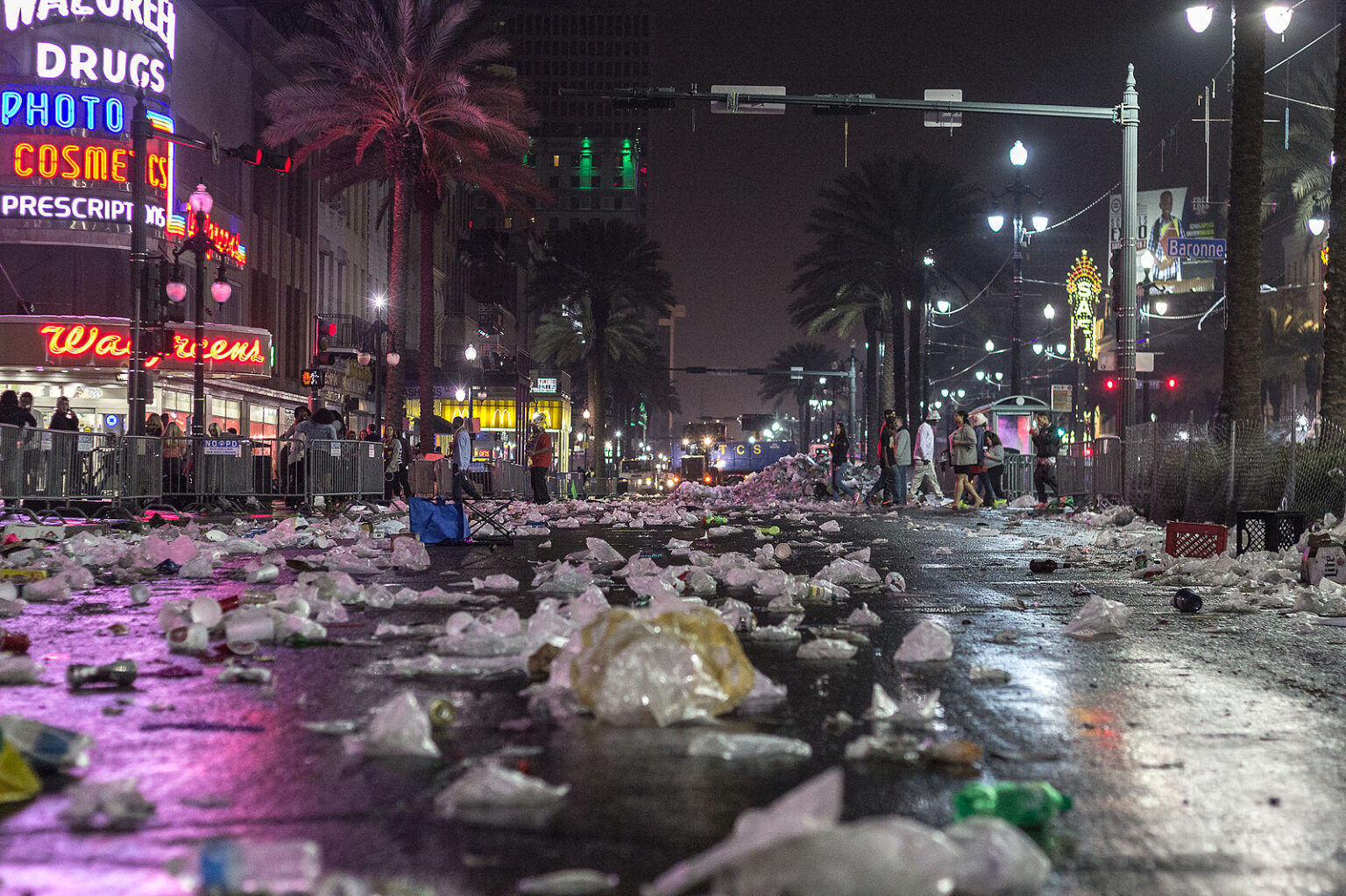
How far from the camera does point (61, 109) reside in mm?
28594

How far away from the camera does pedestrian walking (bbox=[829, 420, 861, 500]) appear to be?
30.7 m

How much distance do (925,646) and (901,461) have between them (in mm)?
20987

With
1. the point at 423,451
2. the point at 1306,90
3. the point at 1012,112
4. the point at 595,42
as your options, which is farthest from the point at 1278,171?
the point at 595,42

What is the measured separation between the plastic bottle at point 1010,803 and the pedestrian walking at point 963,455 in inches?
862

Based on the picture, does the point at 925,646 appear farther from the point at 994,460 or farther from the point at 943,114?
the point at 994,460

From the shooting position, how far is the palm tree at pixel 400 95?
26.9m

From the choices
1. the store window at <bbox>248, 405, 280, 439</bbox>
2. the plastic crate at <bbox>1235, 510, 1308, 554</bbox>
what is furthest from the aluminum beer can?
the store window at <bbox>248, 405, 280, 439</bbox>

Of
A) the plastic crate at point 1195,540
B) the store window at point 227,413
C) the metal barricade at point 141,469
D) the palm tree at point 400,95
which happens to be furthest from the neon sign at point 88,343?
the plastic crate at point 1195,540

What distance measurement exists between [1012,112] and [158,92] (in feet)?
68.7

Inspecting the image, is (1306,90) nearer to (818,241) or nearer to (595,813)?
(818,241)

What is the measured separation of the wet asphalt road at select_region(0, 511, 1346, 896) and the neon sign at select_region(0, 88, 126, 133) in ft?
86.3

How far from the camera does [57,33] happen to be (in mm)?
28641

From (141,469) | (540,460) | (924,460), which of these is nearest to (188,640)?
(141,469)

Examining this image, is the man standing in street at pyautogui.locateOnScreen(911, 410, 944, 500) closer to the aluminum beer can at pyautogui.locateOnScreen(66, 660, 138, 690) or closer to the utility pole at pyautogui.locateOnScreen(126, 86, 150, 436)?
the utility pole at pyautogui.locateOnScreen(126, 86, 150, 436)
